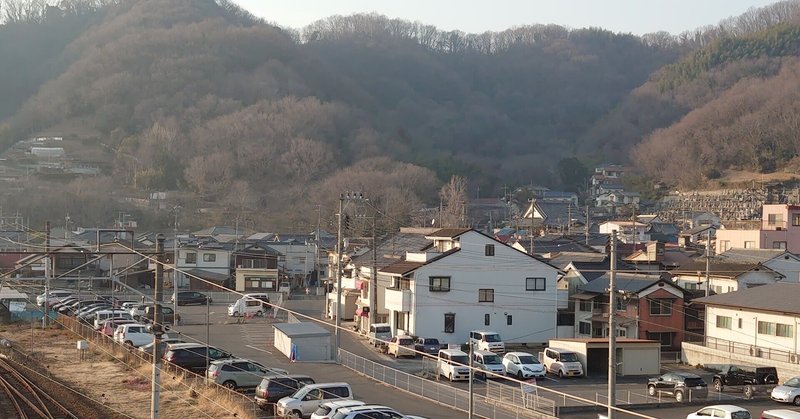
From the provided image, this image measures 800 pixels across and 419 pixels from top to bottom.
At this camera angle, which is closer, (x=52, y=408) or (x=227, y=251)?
(x=52, y=408)

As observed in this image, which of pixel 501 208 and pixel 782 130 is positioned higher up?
pixel 782 130

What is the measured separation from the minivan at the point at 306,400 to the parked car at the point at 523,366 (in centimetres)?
451

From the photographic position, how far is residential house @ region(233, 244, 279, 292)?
29.2m

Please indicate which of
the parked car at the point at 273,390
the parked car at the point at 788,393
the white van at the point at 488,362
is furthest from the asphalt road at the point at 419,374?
the parked car at the point at 273,390

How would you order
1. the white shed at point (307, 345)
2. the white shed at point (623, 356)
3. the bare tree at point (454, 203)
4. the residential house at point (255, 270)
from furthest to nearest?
the bare tree at point (454, 203) → the residential house at point (255, 270) → the white shed at point (307, 345) → the white shed at point (623, 356)

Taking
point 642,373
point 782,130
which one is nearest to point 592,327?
point 642,373

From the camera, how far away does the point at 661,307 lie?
58.3 feet

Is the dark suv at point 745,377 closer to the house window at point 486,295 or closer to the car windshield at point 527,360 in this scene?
the car windshield at point 527,360

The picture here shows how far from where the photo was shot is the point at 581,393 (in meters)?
13.2

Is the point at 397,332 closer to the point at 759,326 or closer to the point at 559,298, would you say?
the point at 559,298

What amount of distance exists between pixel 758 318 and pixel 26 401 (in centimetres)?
1281

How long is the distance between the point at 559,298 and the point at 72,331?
11483 mm

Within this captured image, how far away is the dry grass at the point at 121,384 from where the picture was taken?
11227 mm

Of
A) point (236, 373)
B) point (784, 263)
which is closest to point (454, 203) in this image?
point (784, 263)
